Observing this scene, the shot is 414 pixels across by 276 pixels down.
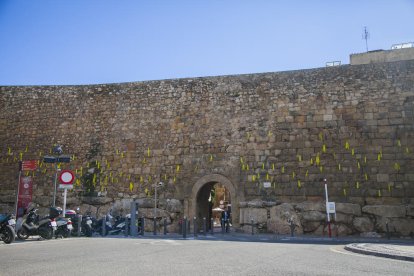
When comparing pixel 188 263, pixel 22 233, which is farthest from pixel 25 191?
pixel 188 263

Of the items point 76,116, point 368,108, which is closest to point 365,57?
point 368,108

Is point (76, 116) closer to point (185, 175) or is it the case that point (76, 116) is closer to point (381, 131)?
point (185, 175)

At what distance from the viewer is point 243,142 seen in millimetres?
13195

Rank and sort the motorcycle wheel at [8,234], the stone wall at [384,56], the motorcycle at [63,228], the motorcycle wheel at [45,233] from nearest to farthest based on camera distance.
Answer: the motorcycle wheel at [8,234], the motorcycle wheel at [45,233], the motorcycle at [63,228], the stone wall at [384,56]

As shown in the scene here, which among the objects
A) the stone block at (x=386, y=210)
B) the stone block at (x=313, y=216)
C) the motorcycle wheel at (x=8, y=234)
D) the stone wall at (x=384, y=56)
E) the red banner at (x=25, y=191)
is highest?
the stone wall at (x=384, y=56)

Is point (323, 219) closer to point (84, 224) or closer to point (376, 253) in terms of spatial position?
point (376, 253)

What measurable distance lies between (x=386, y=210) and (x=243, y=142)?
200 inches

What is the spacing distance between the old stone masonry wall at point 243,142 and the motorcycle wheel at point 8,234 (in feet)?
18.5

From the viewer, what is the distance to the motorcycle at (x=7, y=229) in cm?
827

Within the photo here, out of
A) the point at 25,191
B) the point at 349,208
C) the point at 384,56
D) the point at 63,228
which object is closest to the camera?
the point at 63,228

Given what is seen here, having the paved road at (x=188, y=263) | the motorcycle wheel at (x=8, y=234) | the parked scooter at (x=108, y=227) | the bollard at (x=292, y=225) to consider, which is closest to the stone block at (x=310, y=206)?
the bollard at (x=292, y=225)

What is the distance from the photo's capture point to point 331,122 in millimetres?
12508

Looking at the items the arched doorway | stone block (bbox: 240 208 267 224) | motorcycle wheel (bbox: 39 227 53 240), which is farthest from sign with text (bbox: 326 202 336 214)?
motorcycle wheel (bbox: 39 227 53 240)

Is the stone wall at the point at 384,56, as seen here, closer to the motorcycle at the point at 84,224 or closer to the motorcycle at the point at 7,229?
the motorcycle at the point at 84,224
